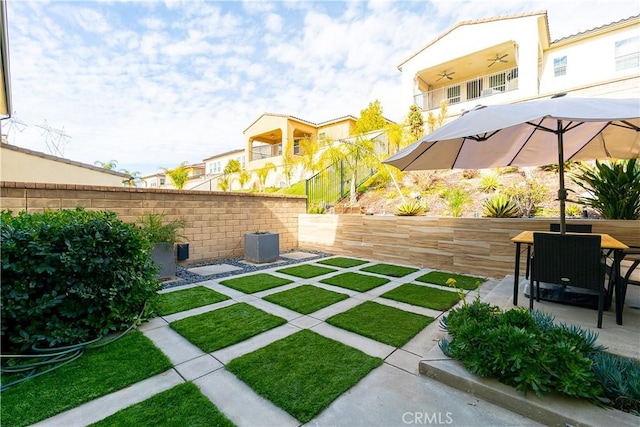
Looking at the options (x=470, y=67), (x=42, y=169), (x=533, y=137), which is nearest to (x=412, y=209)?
(x=533, y=137)

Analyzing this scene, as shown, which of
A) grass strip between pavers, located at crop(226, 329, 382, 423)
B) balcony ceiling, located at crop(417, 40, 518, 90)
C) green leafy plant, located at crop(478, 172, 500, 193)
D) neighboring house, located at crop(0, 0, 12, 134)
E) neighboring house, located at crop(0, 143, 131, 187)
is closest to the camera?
grass strip between pavers, located at crop(226, 329, 382, 423)

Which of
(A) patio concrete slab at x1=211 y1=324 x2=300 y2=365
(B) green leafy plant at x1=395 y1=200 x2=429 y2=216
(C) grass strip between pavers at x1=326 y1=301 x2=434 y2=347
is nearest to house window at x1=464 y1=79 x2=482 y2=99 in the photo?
(B) green leafy plant at x1=395 y1=200 x2=429 y2=216

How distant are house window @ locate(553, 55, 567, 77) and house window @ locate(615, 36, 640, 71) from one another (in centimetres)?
168

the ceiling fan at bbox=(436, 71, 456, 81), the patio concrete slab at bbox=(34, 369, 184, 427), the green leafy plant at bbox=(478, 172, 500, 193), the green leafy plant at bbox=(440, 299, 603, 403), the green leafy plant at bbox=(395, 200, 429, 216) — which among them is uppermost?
the ceiling fan at bbox=(436, 71, 456, 81)

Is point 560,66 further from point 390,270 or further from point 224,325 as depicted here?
point 224,325

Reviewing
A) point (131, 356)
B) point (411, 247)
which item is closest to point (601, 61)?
point (411, 247)

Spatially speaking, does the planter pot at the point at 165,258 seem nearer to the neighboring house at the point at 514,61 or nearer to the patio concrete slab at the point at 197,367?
the patio concrete slab at the point at 197,367

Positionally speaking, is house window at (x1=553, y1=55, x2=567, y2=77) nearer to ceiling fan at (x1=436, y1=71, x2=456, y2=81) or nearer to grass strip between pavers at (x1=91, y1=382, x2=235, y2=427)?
ceiling fan at (x1=436, y1=71, x2=456, y2=81)

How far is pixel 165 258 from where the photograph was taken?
5.14 metres

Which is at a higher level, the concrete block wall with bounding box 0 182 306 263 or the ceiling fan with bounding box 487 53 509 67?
the ceiling fan with bounding box 487 53 509 67

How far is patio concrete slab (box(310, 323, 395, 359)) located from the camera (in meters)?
2.55

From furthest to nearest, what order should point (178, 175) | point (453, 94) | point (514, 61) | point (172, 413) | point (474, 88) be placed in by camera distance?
point (178, 175) → point (453, 94) → point (474, 88) → point (514, 61) → point (172, 413)

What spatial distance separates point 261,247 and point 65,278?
4.07 metres

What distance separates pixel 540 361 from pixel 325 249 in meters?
6.46
